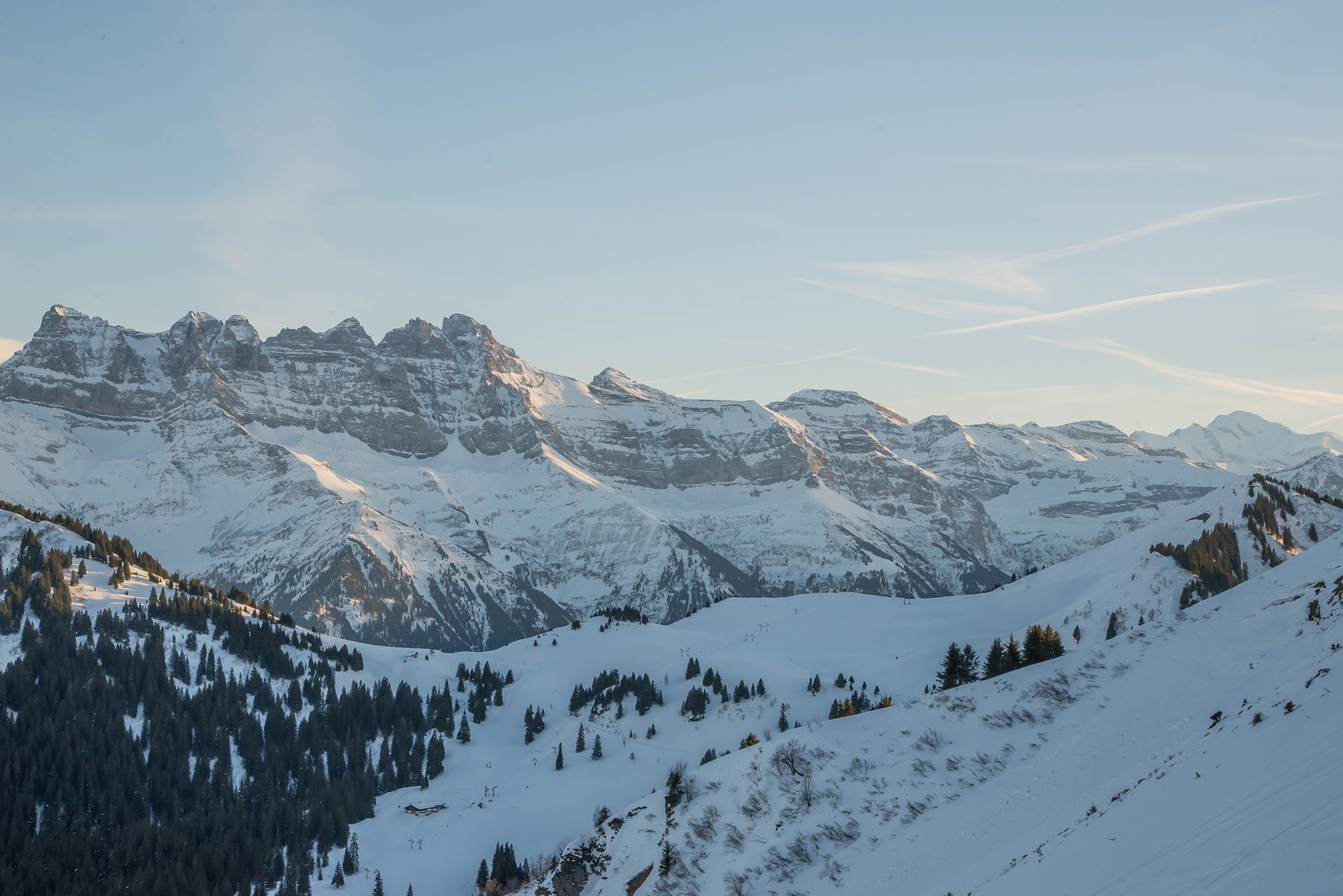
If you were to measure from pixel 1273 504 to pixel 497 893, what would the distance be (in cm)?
12855

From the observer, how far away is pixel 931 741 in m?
75.0

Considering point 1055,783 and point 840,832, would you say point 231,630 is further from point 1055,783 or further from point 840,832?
point 1055,783

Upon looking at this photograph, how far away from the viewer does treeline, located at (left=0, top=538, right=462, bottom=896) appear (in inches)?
5138

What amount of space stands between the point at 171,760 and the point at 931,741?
423ft

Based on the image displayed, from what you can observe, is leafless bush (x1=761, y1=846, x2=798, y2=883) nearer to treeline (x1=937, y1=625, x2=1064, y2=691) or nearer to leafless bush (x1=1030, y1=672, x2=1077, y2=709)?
leafless bush (x1=1030, y1=672, x2=1077, y2=709)

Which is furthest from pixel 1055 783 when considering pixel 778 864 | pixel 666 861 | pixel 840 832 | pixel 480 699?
pixel 480 699

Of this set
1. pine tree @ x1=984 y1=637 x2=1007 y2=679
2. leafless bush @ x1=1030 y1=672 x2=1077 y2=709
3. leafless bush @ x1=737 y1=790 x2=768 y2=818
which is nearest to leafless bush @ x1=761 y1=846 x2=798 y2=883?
leafless bush @ x1=737 y1=790 x2=768 y2=818

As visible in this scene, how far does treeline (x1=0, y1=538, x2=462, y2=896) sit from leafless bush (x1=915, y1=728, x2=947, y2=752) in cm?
9012

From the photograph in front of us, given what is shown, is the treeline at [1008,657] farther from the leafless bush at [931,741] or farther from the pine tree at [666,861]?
the pine tree at [666,861]

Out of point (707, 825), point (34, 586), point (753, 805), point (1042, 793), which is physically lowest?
point (707, 825)

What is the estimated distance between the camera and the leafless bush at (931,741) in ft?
243

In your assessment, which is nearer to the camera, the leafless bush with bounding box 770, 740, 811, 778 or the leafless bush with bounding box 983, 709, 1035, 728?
the leafless bush with bounding box 770, 740, 811, 778

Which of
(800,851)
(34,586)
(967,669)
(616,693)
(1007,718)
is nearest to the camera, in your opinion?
(800,851)

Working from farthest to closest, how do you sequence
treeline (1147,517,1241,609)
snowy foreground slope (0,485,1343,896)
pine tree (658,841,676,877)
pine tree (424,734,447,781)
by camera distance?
pine tree (424,734,447,781) < treeline (1147,517,1241,609) < pine tree (658,841,676,877) < snowy foreground slope (0,485,1343,896)
